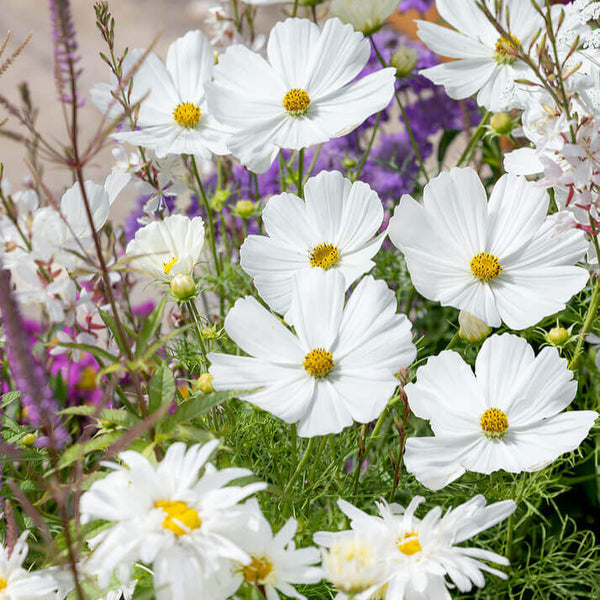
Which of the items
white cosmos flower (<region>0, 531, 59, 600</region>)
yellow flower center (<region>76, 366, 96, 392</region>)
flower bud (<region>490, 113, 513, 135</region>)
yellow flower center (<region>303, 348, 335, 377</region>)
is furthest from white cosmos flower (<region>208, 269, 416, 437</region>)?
yellow flower center (<region>76, 366, 96, 392</region>)

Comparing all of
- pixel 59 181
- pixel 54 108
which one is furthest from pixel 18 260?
pixel 54 108

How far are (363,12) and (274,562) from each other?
0.44 metres

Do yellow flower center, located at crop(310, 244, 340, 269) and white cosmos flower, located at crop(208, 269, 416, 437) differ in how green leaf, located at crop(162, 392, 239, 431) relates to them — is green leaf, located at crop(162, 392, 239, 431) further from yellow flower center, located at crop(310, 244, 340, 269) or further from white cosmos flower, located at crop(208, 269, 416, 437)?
yellow flower center, located at crop(310, 244, 340, 269)

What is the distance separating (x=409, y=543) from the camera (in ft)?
1.17

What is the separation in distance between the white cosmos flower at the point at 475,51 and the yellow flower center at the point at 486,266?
0.38 feet

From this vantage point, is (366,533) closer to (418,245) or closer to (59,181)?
(418,245)

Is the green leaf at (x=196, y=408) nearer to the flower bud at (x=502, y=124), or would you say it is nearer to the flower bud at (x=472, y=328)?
the flower bud at (x=472, y=328)

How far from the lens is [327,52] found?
555 millimetres

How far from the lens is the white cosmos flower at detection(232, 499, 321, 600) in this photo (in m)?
0.32

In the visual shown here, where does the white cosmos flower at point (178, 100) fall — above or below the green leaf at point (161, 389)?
above

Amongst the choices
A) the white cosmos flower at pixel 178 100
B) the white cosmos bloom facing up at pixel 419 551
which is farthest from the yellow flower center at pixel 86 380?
the white cosmos bloom facing up at pixel 419 551

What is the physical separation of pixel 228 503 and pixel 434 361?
17cm

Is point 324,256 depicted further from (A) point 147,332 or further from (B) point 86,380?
(B) point 86,380

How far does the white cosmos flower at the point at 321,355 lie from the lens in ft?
1.30
